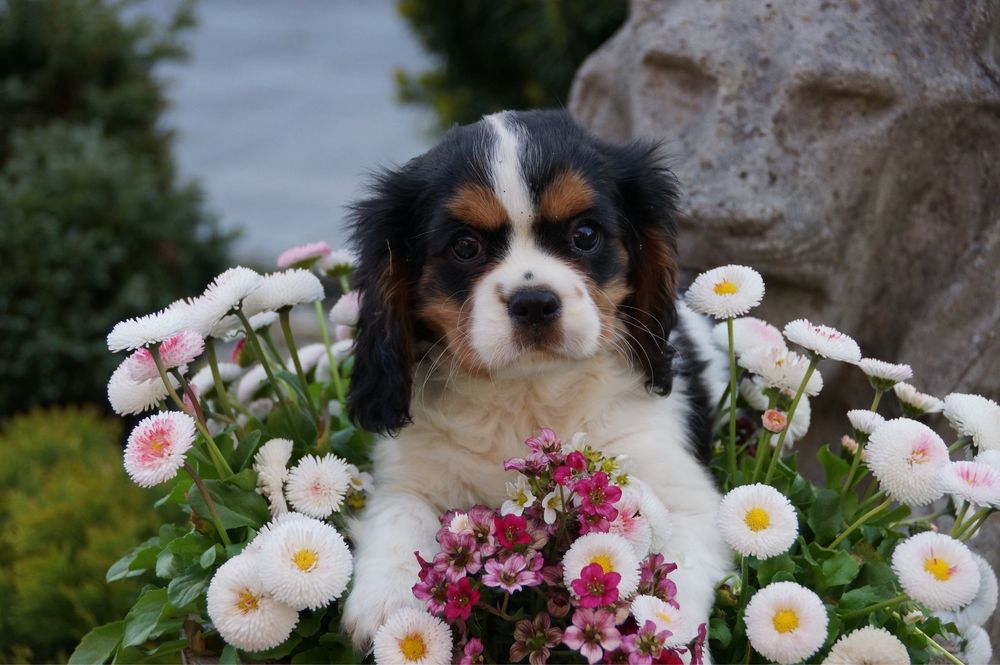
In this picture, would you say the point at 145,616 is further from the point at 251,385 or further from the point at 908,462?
the point at 908,462

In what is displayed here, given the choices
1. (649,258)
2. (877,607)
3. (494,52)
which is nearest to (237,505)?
(649,258)

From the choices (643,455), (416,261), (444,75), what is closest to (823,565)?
(643,455)

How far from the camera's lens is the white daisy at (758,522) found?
6.65 ft

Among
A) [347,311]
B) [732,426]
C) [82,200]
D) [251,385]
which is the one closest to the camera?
[732,426]

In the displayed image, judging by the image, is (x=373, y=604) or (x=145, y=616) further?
(x=145, y=616)

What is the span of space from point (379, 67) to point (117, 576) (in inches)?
540

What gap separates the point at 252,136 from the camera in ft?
43.4

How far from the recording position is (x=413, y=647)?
2.00 m

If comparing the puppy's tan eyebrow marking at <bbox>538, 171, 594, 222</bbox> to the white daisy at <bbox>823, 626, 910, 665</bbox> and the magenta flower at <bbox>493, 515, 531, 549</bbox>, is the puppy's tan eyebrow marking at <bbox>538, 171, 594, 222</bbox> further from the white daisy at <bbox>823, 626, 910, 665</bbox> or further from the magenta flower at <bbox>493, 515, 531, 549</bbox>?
the white daisy at <bbox>823, 626, 910, 665</bbox>

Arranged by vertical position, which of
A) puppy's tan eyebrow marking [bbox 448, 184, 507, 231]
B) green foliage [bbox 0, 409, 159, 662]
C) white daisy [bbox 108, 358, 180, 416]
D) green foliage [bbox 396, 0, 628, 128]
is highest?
puppy's tan eyebrow marking [bbox 448, 184, 507, 231]

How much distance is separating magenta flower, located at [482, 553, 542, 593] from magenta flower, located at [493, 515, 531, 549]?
4 centimetres

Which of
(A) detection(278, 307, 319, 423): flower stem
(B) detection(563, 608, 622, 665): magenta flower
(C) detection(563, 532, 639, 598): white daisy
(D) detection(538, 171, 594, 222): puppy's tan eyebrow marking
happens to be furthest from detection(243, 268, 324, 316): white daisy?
(B) detection(563, 608, 622, 665): magenta flower

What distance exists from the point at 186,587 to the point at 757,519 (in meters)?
1.27

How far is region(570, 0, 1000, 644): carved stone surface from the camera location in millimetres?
3301
